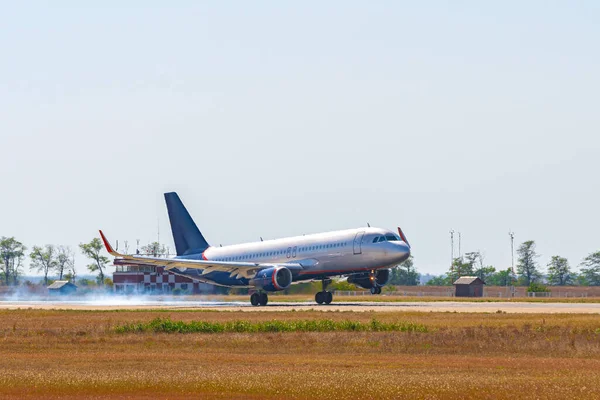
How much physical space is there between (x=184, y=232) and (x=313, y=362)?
202ft

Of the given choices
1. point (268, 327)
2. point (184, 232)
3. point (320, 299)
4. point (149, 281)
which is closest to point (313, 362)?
point (268, 327)

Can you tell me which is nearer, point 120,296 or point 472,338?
point 472,338

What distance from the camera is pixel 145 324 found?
52.6m

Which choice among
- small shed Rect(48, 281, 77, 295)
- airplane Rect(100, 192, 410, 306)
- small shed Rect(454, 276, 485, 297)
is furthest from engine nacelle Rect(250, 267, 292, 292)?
small shed Rect(48, 281, 77, 295)

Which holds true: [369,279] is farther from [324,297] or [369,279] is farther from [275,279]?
[275,279]

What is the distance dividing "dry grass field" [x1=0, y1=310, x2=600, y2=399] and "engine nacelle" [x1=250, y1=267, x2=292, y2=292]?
2471 centimetres

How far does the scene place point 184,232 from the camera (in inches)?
3760

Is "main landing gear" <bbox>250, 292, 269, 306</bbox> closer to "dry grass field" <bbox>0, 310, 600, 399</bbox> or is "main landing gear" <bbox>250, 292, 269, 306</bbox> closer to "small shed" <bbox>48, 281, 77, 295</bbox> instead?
"dry grass field" <bbox>0, 310, 600, 399</bbox>

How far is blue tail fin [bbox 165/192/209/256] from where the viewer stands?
9488 cm

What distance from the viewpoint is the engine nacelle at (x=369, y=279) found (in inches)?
3111

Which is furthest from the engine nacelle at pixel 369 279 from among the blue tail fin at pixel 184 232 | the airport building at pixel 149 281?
the airport building at pixel 149 281

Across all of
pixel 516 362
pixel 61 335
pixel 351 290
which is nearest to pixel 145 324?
pixel 61 335

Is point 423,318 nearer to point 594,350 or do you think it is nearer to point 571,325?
point 571,325

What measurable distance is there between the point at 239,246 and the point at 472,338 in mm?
48701
